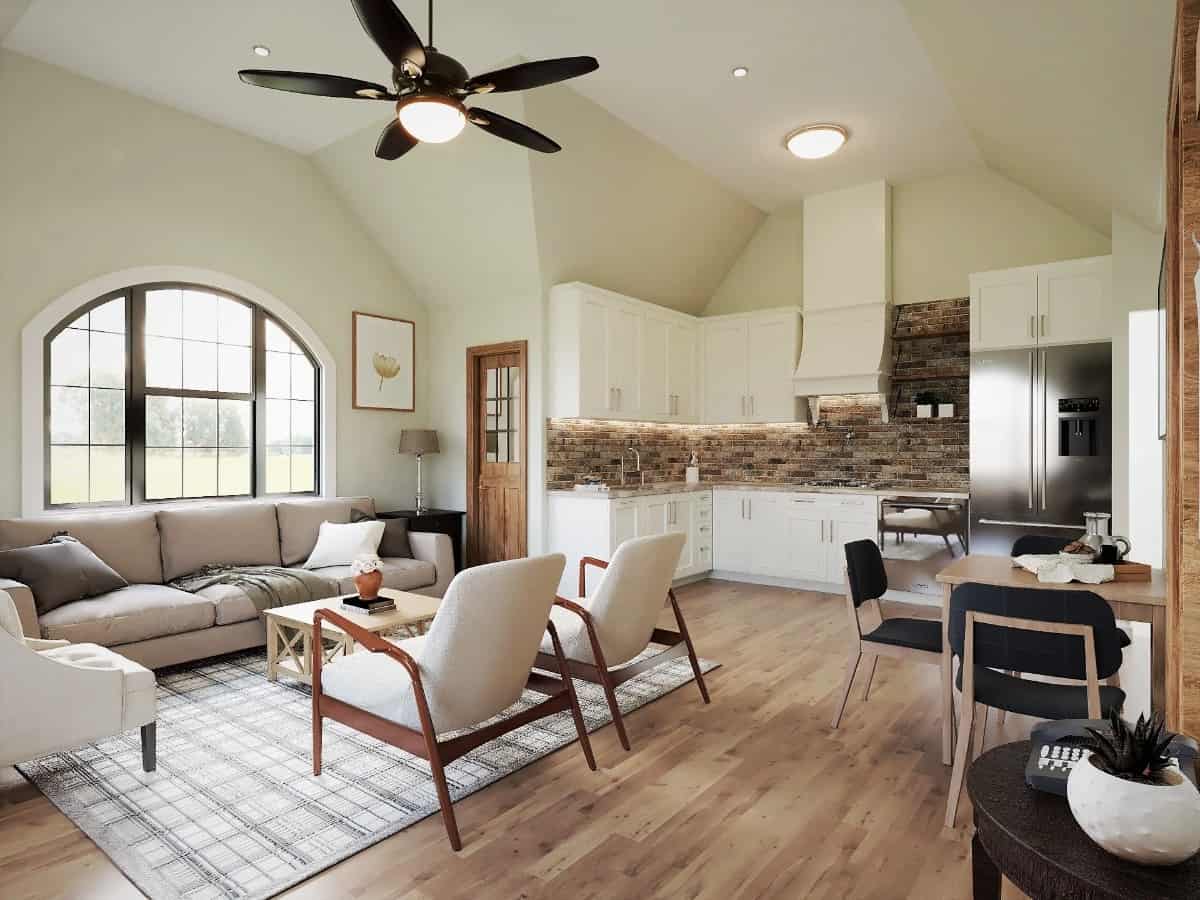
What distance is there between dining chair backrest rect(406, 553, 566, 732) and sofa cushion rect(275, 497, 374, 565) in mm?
Answer: 3086

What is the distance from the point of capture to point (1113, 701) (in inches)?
95.2

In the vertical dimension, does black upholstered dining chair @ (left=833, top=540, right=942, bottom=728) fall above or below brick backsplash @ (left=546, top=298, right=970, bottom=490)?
below

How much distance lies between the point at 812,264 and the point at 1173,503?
4.84 meters

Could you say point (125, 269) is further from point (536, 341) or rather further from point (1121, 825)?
point (1121, 825)

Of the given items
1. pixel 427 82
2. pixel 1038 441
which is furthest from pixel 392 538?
pixel 1038 441

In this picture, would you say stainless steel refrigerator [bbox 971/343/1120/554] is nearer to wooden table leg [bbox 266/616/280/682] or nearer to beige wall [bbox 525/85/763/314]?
beige wall [bbox 525/85/763/314]

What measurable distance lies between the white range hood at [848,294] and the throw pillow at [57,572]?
5.35 metres

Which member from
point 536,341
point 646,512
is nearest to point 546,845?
point 646,512

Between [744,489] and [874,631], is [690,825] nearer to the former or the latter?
[874,631]

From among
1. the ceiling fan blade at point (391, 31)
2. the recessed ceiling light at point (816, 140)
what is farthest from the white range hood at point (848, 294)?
the ceiling fan blade at point (391, 31)

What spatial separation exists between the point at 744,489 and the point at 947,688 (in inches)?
155

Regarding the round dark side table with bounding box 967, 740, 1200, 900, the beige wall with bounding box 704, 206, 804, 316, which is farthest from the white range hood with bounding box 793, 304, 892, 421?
the round dark side table with bounding box 967, 740, 1200, 900

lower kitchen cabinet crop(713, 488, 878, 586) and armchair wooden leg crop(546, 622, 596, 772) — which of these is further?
lower kitchen cabinet crop(713, 488, 878, 586)

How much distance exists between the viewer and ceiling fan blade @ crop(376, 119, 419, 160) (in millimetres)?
3377
